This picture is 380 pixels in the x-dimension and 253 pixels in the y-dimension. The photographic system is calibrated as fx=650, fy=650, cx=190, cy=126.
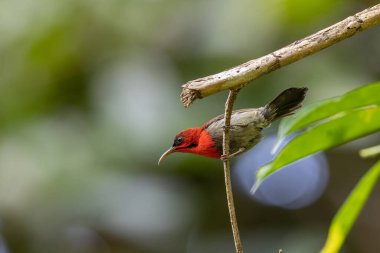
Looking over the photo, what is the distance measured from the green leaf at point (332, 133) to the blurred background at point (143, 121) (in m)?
3.45

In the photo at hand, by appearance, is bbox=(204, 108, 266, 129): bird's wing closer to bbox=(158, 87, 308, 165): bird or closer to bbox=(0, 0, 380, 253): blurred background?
bbox=(158, 87, 308, 165): bird

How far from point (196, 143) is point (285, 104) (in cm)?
58

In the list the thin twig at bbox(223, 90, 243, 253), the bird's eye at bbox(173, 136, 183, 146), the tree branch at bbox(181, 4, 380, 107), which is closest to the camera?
the tree branch at bbox(181, 4, 380, 107)

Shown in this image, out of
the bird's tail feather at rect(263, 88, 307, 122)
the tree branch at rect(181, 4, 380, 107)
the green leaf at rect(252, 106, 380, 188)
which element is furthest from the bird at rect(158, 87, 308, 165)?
the green leaf at rect(252, 106, 380, 188)

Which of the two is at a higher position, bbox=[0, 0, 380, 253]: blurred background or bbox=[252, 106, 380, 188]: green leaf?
bbox=[0, 0, 380, 253]: blurred background

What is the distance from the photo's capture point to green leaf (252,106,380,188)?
4.57ft

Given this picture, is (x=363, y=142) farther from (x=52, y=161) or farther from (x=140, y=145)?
(x=52, y=161)

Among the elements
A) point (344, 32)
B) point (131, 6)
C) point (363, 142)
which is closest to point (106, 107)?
point (131, 6)

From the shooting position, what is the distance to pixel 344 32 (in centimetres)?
154

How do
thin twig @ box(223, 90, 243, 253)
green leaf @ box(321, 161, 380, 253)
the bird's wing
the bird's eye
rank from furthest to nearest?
the bird's eye, the bird's wing, thin twig @ box(223, 90, 243, 253), green leaf @ box(321, 161, 380, 253)

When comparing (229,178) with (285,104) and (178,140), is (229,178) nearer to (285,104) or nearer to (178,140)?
(285,104)

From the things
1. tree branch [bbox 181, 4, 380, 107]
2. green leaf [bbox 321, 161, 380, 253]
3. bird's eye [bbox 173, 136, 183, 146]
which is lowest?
green leaf [bbox 321, 161, 380, 253]

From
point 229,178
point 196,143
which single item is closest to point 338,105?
point 229,178

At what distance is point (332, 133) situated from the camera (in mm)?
1430
